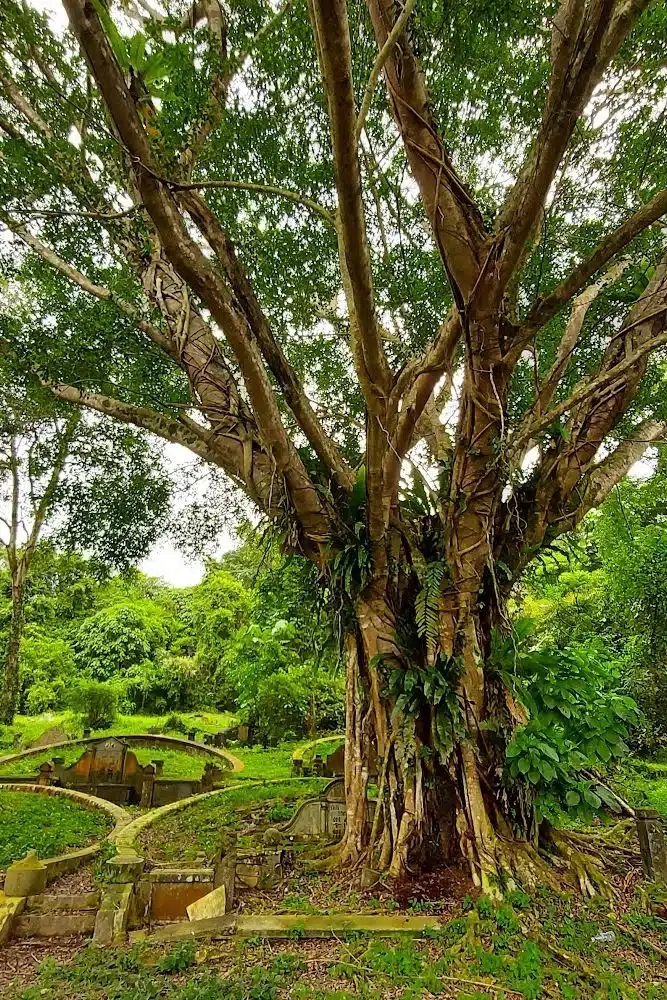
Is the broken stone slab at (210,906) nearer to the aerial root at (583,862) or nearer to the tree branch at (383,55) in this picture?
the aerial root at (583,862)

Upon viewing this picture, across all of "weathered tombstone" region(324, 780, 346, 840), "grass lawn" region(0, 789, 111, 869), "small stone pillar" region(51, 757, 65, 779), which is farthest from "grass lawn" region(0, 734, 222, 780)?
"weathered tombstone" region(324, 780, 346, 840)

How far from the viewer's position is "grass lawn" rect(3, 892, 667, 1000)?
Result: 3098 millimetres

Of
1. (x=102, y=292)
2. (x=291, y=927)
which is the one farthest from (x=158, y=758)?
(x=102, y=292)

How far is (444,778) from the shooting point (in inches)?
189

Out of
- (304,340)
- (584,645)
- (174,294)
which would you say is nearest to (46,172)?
(174,294)

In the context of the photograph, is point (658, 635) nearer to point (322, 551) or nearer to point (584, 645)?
point (584, 645)

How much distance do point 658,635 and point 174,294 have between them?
9.79m

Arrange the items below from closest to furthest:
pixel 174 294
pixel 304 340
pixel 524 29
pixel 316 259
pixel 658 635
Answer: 1. pixel 524 29
2. pixel 174 294
3. pixel 316 259
4. pixel 304 340
5. pixel 658 635

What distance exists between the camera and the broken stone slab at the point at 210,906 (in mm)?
3902

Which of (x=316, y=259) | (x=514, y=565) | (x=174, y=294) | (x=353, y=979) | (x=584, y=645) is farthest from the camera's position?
(x=316, y=259)

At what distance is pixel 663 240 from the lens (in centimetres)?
570

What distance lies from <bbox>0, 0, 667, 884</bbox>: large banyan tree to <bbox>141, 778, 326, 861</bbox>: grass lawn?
74.8 inches

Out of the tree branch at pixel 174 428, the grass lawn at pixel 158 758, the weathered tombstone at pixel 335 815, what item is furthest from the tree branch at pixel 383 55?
the grass lawn at pixel 158 758

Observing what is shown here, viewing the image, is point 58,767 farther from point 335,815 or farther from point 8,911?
point 8,911
